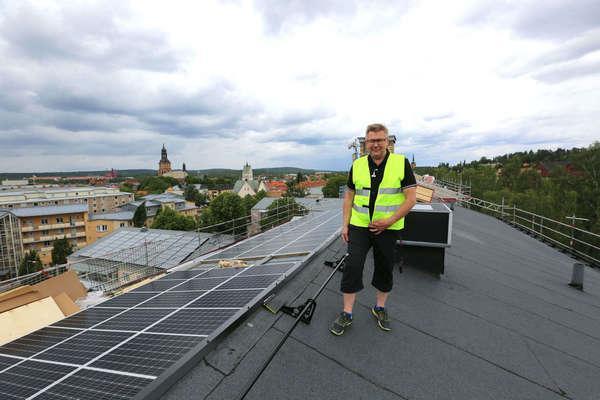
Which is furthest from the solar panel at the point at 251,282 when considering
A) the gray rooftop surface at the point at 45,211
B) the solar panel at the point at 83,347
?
the gray rooftop surface at the point at 45,211

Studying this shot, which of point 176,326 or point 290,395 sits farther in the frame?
point 176,326

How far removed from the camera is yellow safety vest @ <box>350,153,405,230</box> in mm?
2559

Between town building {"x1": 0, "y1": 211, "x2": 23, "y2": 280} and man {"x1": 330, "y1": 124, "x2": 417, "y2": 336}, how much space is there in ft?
157

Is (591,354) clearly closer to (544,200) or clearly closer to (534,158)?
(544,200)

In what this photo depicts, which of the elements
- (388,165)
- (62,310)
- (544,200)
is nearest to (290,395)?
(388,165)

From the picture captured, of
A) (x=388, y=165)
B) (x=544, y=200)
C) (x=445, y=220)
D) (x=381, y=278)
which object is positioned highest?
(x=388, y=165)

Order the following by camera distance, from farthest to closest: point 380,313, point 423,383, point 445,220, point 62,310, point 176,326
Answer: point 62,310 < point 445,220 < point 380,313 < point 176,326 < point 423,383

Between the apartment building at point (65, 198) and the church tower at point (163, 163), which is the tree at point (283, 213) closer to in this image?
the apartment building at point (65, 198)

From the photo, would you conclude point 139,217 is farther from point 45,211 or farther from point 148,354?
point 148,354

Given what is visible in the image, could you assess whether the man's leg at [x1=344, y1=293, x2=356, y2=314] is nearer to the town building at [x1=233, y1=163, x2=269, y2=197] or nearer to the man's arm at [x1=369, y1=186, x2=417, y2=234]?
the man's arm at [x1=369, y1=186, x2=417, y2=234]

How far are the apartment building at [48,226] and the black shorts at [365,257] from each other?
53537 millimetres

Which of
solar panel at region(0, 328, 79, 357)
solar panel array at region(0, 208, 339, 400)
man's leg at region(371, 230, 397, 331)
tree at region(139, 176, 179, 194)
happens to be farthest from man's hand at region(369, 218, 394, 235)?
tree at region(139, 176, 179, 194)

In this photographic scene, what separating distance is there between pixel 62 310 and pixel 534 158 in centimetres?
9429

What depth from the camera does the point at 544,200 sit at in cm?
2333
